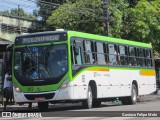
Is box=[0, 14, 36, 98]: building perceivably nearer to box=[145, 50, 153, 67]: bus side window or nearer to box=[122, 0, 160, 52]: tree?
box=[122, 0, 160, 52]: tree

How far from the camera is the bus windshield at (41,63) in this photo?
18969 millimetres

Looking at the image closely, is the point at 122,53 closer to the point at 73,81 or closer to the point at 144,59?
the point at 144,59

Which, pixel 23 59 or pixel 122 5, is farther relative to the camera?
pixel 122 5

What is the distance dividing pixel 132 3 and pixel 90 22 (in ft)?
22.2

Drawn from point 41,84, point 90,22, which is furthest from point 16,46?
point 90,22

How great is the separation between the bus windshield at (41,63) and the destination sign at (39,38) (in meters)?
0.27

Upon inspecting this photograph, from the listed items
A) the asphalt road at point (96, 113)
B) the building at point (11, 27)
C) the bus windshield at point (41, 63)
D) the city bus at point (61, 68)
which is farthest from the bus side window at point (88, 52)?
the building at point (11, 27)

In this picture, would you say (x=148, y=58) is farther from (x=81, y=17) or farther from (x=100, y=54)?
(x=81, y=17)

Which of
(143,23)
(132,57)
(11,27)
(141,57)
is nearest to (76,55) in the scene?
(132,57)

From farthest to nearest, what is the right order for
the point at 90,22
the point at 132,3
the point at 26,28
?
1. the point at 26,28
2. the point at 132,3
3. the point at 90,22

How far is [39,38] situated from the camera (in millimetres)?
19672

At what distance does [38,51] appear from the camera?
63.7 feet

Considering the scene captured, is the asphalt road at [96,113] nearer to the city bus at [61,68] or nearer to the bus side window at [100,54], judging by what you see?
the city bus at [61,68]

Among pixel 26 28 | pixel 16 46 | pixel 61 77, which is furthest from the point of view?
pixel 26 28
